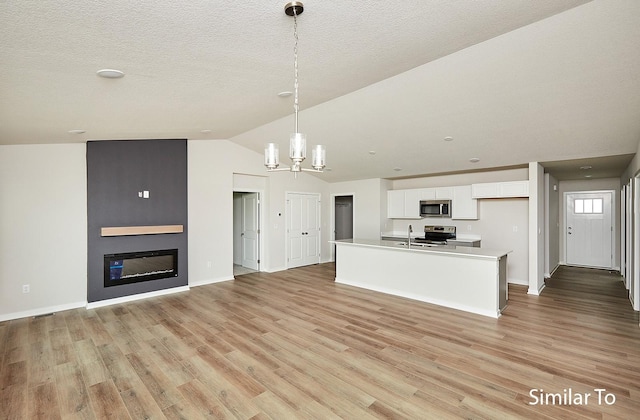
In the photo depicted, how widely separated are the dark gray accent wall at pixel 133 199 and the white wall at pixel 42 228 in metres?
0.20

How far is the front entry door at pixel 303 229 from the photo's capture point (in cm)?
798

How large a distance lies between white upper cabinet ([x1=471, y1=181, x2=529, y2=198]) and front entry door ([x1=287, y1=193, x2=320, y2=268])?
4.04 meters

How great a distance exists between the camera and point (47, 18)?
5.32 ft

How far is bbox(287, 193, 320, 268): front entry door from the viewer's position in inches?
314

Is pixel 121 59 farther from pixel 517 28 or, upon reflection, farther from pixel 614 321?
pixel 614 321

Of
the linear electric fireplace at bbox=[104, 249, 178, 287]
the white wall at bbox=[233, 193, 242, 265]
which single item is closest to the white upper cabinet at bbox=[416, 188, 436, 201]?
the white wall at bbox=[233, 193, 242, 265]

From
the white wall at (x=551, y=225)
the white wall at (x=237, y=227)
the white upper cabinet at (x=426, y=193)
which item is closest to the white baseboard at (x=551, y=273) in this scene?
the white wall at (x=551, y=225)

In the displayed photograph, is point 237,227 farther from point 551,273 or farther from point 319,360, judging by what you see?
point 551,273

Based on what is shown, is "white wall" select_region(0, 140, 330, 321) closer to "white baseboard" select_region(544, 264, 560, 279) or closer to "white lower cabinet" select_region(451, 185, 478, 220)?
"white lower cabinet" select_region(451, 185, 478, 220)

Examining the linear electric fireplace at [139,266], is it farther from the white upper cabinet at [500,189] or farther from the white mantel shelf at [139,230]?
the white upper cabinet at [500,189]

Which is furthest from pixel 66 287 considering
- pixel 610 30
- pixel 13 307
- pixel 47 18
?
pixel 610 30

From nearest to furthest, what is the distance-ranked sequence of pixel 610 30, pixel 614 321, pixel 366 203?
pixel 610 30 < pixel 614 321 < pixel 366 203

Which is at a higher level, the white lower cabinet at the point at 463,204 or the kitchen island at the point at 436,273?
the white lower cabinet at the point at 463,204

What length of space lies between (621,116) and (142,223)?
710 centimetres
